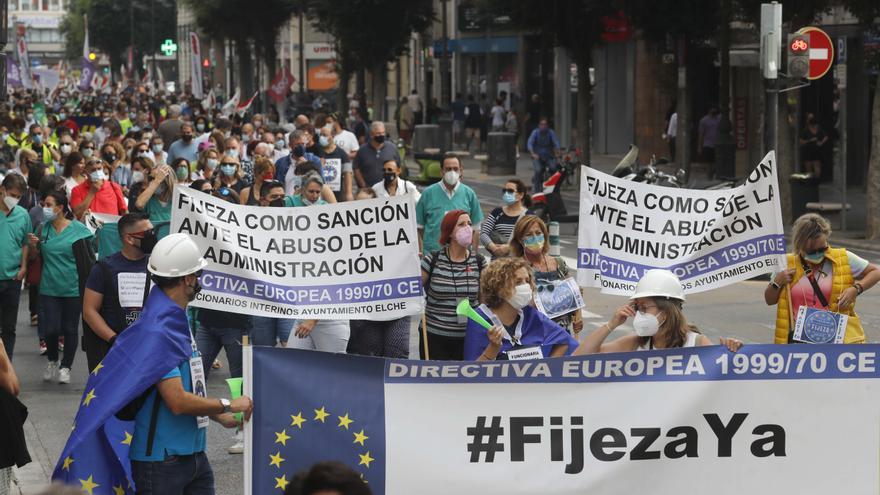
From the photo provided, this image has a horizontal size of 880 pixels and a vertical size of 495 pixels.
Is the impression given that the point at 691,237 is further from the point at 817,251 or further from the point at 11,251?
the point at 11,251

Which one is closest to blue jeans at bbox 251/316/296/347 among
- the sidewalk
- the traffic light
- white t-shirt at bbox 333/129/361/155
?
white t-shirt at bbox 333/129/361/155

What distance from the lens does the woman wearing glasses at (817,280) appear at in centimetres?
877

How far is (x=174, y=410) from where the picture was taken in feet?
19.5

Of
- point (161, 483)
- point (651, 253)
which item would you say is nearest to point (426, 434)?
point (161, 483)

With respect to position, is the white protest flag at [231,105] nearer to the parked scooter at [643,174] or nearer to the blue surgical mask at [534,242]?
the parked scooter at [643,174]

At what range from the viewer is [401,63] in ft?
240

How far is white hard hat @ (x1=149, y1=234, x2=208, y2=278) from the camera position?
6098 mm

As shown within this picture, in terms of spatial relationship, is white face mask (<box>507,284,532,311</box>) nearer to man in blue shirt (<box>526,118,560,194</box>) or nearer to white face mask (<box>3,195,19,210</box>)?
white face mask (<box>3,195,19,210</box>)

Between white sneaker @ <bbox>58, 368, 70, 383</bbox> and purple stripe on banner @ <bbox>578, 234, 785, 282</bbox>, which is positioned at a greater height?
purple stripe on banner @ <bbox>578, 234, 785, 282</bbox>

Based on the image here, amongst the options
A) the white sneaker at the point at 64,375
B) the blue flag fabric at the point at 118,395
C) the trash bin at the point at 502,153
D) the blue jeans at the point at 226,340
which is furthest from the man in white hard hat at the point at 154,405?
the trash bin at the point at 502,153

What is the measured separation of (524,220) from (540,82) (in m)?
39.6

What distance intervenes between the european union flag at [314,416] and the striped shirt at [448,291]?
9.32ft

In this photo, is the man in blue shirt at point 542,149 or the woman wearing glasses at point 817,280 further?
the man in blue shirt at point 542,149

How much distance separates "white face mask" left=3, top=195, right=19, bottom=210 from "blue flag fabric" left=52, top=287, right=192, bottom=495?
20.8ft
